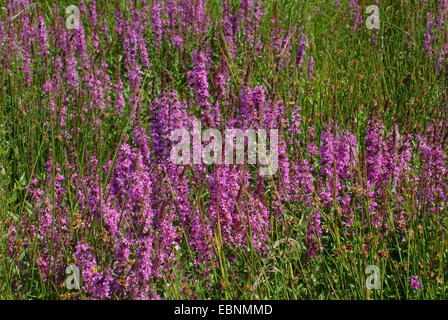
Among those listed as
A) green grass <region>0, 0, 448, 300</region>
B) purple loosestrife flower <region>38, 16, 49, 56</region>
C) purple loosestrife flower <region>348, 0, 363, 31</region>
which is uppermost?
purple loosestrife flower <region>348, 0, 363, 31</region>

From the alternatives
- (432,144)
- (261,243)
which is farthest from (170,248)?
(432,144)

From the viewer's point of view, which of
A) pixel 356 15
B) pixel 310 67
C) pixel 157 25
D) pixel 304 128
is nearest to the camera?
pixel 304 128

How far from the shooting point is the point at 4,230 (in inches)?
117

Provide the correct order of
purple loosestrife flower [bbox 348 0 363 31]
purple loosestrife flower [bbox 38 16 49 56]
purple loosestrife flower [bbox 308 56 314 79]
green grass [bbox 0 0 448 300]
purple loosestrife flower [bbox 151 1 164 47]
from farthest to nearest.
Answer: purple loosestrife flower [bbox 348 0 363 31] < purple loosestrife flower [bbox 151 1 164 47] < purple loosestrife flower [bbox 308 56 314 79] < purple loosestrife flower [bbox 38 16 49 56] < green grass [bbox 0 0 448 300]

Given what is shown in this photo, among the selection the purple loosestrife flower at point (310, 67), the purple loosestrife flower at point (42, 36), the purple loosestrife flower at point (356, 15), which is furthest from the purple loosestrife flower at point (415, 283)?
the purple loosestrife flower at point (356, 15)

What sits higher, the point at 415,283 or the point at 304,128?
the point at 304,128

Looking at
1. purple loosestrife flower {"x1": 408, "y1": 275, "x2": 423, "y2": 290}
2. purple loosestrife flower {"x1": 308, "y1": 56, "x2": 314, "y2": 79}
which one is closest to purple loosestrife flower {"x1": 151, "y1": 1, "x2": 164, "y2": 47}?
purple loosestrife flower {"x1": 308, "y1": 56, "x2": 314, "y2": 79}

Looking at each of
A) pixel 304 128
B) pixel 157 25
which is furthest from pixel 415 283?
pixel 157 25

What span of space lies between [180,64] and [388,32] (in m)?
2.60

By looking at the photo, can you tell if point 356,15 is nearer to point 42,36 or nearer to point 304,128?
point 304,128

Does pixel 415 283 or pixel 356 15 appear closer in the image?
pixel 415 283

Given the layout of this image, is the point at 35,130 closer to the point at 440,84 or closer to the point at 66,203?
the point at 66,203

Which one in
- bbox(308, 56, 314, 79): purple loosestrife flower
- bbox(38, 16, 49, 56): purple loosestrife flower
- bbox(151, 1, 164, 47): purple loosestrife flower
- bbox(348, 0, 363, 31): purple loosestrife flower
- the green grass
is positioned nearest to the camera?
the green grass

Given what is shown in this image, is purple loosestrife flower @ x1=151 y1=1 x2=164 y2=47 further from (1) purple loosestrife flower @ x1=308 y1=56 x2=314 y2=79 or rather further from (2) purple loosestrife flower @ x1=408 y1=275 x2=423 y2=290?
(2) purple loosestrife flower @ x1=408 y1=275 x2=423 y2=290
